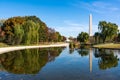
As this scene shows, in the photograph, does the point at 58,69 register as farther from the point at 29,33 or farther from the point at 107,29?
the point at 107,29

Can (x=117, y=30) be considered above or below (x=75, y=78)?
above

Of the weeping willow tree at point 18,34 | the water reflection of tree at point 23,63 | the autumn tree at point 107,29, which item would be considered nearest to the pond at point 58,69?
the water reflection of tree at point 23,63

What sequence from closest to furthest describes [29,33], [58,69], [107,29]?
[58,69]
[29,33]
[107,29]

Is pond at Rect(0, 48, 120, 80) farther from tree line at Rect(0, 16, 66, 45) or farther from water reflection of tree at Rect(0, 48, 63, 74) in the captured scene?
tree line at Rect(0, 16, 66, 45)

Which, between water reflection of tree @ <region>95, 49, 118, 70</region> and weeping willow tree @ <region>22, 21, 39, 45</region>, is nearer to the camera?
water reflection of tree @ <region>95, 49, 118, 70</region>

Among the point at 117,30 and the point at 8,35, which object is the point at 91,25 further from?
the point at 8,35

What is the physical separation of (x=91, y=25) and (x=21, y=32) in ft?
153

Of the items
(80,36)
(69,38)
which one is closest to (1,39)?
(80,36)

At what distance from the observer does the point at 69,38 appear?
635ft

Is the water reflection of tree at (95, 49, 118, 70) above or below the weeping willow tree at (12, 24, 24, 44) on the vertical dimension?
below

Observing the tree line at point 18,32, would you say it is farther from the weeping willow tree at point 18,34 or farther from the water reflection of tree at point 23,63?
the water reflection of tree at point 23,63

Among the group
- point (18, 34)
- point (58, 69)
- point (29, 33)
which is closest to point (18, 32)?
point (18, 34)

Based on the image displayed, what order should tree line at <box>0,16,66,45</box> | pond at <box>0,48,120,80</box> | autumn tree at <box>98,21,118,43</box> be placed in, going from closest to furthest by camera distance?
pond at <box>0,48,120,80</box>
tree line at <box>0,16,66,45</box>
autumn tree at <box>98,21,118,43</box>

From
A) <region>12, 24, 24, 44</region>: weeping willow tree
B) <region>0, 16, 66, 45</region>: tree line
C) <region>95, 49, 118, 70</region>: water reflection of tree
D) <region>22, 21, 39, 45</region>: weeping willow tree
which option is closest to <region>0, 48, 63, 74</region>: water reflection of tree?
<region>95, 49, 118, 70</region>: water reflection of tree
